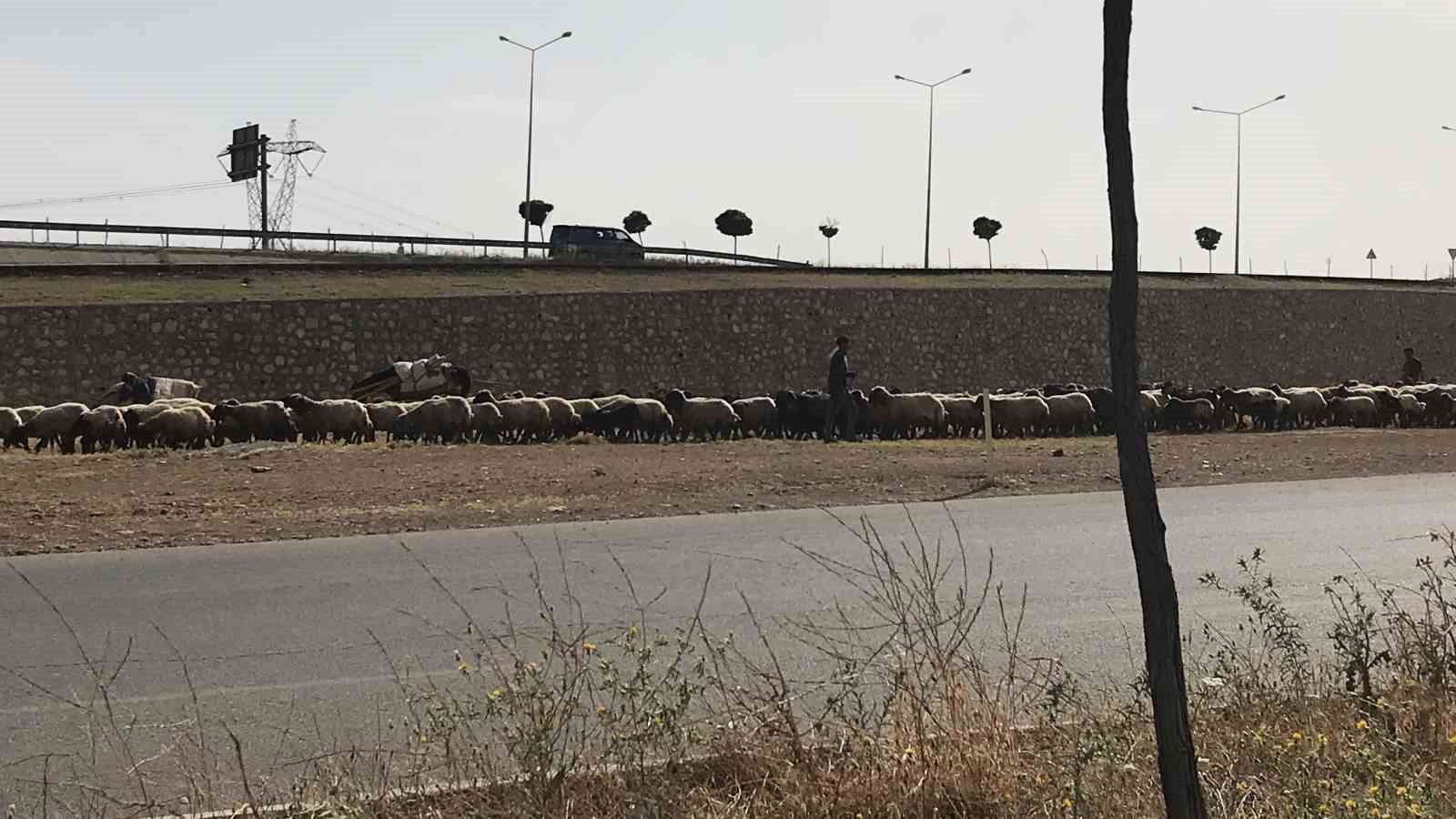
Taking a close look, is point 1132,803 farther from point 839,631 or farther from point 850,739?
point 839,631

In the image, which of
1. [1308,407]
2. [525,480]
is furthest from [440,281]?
[525,480]

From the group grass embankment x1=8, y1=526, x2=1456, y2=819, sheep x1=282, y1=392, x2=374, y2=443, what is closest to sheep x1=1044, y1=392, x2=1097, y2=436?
sheep x1=282, y1=392, x2=374, y2=443

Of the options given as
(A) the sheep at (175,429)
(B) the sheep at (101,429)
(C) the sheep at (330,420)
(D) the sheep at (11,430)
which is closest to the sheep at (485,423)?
(C) the sheep at (330,420)

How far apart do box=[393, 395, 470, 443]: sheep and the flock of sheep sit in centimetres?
2

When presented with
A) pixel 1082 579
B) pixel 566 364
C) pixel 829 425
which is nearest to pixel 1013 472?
pixel 829 425

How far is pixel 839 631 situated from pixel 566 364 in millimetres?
31152

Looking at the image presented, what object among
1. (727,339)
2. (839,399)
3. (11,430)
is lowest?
(11,430)

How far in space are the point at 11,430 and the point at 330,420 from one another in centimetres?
475

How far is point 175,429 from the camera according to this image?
878 inches

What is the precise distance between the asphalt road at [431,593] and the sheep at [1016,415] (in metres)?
12.7

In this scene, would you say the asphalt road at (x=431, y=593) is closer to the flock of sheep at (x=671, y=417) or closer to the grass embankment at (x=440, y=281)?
the flock of sheep at (x=671, y=417)

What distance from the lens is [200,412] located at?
2267 cm

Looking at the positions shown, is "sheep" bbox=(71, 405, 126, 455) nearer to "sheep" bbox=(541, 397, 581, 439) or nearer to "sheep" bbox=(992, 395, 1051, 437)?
"sheep" bbox=(541, 397, 581, 439)

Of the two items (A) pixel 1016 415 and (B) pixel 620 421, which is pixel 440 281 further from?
(A) pixel 1016 415
